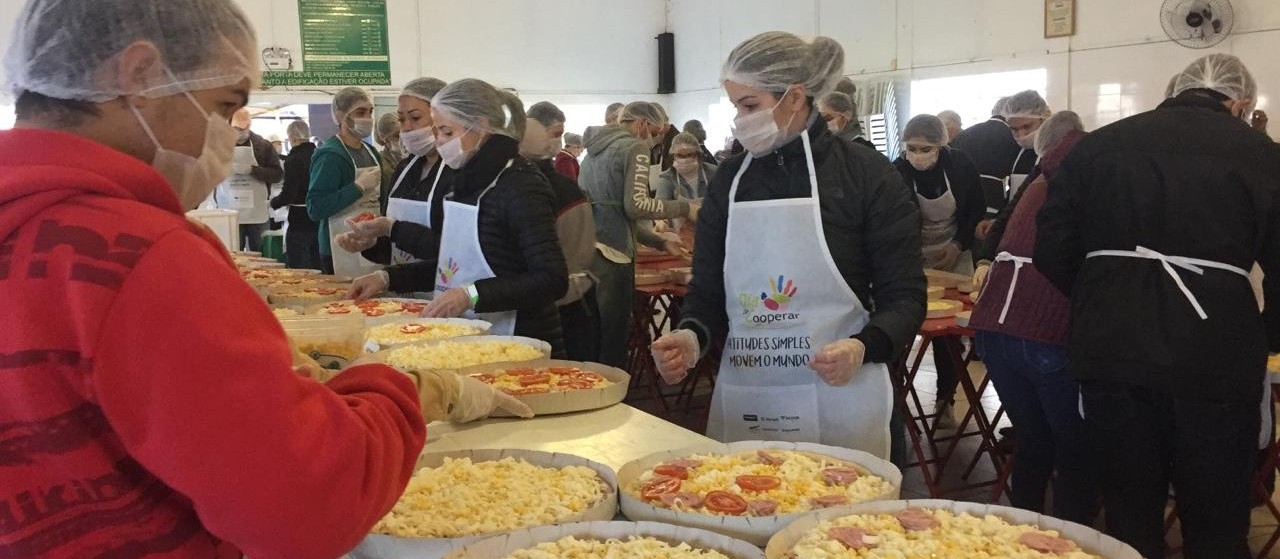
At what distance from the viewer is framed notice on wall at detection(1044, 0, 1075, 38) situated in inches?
376

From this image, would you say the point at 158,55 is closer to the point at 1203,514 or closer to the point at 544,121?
the point at 1203,514

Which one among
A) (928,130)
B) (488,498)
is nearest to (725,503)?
(488,498)

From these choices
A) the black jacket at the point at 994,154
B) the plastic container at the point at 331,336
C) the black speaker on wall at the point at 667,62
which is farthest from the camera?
the black speaker on wall at the point at 667,62

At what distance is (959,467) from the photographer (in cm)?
520

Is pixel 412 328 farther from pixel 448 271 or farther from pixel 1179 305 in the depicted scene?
pixel 1179 305

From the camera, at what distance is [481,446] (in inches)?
88.6

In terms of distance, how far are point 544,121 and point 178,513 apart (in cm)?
505

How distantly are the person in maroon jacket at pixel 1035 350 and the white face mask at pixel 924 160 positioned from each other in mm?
2252

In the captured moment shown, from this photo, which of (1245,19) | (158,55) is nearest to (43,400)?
(158,55)

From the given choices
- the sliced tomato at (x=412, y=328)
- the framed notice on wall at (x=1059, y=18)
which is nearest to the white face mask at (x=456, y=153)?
the sliced tomato at (x=412, y=328)

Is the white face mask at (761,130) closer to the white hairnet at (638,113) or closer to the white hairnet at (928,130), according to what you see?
the white hairnet at (928,130)

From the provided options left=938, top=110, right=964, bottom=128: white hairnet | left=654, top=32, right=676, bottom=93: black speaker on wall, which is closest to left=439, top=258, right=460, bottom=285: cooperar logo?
left=938, top=110, right=964, bottom=128: white hairnet

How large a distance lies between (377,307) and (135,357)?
2.95 m

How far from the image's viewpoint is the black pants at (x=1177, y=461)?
2.61 meters
